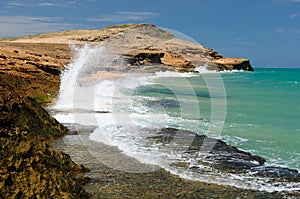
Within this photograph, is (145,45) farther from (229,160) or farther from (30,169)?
(30,169)

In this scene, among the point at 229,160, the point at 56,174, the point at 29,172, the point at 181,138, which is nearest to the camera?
the point at 29,172

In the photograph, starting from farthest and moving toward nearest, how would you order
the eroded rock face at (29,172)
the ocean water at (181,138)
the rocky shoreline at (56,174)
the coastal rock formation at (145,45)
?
the coastal rock formation at (145,45) < the ocean water at (181,138) < the rocky shoreline at (56,174) < the eroded rock face at (29,172)

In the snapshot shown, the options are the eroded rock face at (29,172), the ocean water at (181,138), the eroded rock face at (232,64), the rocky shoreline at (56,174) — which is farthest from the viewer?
the eroded rock face at (232,64)

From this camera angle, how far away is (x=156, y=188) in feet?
25.8

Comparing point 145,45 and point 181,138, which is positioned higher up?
point 145,45

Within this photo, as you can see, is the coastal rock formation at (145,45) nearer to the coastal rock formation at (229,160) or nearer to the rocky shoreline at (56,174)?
the coastal rock formation at (229,160)

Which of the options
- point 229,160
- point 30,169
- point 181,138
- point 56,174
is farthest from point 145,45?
point 30,169

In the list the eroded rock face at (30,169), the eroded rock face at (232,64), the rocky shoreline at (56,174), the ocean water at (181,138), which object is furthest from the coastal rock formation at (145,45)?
the eroded rock face at (30,169)

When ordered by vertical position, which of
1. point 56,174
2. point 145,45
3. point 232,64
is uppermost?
point 145,45

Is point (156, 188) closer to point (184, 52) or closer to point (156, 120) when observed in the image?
point (156, 120)

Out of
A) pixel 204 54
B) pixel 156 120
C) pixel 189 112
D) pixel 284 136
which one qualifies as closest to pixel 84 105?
pixel 156 120

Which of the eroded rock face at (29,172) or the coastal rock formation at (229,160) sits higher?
the eroded rock face at (29,172)

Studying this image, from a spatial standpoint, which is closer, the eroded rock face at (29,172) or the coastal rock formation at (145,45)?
the eroded rock face at (29,172)

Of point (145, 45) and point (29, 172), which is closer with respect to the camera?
point (29, 172)
